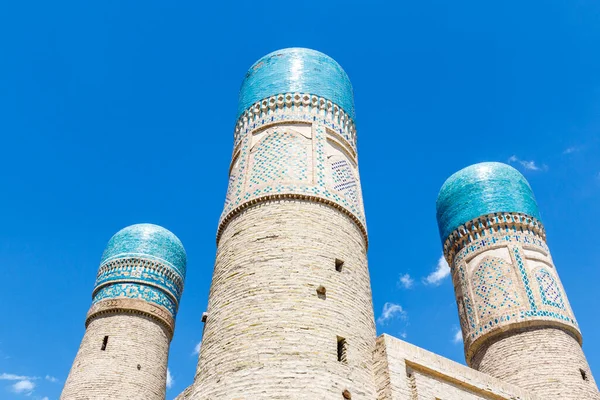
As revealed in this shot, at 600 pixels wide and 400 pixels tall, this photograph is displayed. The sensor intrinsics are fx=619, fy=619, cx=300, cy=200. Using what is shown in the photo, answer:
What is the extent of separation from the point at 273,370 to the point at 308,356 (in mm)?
350

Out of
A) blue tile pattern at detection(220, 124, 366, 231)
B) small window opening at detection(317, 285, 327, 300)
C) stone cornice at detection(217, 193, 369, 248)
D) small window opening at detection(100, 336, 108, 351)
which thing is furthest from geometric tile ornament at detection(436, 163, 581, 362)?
small window opening at detection(100, 336, 108, 351)

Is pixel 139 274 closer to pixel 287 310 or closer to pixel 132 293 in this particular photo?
pixel 132 293

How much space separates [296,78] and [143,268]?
5.67m

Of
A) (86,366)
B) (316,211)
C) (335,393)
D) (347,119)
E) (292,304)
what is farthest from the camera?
(86,366)

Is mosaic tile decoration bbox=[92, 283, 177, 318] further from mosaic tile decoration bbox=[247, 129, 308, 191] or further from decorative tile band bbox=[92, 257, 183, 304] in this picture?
mosaic tile decoration bbox=[247, 129, 308, 191]

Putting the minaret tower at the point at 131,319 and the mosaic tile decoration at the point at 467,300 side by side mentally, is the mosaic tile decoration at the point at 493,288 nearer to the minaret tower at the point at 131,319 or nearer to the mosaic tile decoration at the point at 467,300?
the mosaic tile decoration at the point at 467,300

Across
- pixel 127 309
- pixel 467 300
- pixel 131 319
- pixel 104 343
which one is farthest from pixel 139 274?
pixel 467 300

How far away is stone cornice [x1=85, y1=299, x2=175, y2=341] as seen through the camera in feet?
37.1

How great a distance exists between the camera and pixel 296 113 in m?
8.06

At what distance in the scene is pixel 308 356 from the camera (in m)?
5.61

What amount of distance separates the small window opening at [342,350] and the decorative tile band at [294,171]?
1779mm

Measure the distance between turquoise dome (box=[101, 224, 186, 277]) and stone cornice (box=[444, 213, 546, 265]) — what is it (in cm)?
580

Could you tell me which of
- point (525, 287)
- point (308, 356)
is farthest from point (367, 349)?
point (525, 287)

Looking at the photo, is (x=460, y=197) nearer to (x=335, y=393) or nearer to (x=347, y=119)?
(x=347, y=119)
